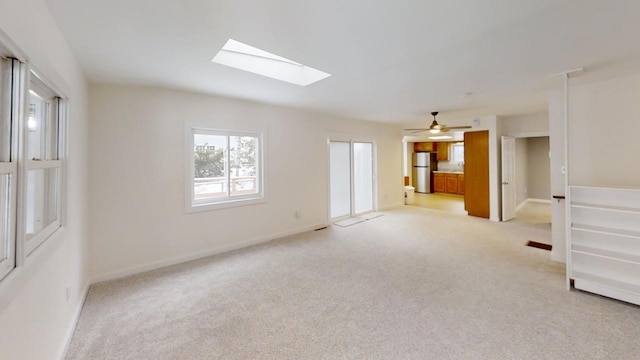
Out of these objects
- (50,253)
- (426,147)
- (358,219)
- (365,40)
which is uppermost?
(426,147)

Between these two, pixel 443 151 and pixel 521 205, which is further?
pixel 443 151

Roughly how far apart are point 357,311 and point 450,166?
10.1 metres

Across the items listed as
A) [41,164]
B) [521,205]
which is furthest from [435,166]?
[41,164]

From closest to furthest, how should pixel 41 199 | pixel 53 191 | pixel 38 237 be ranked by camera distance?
pixel 38 237, pixel 41 199, pixel 53 191

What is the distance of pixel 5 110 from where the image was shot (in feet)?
3.82

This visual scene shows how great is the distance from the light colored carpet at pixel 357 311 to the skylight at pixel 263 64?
2422 mm

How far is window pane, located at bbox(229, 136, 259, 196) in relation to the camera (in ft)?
13.5

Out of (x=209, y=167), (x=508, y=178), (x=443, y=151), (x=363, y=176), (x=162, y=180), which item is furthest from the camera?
(x=443, y=151)

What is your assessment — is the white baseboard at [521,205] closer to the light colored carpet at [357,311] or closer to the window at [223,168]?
the light colored carpet at [357,311]

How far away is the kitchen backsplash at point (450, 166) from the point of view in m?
10.4

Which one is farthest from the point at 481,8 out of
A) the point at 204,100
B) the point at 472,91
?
the point at 204,100

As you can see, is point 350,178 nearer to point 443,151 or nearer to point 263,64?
point 263,64

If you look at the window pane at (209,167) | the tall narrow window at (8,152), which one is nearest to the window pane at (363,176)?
Answer: the window pane at (209,167)

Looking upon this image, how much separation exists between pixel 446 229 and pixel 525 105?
8.74ft
